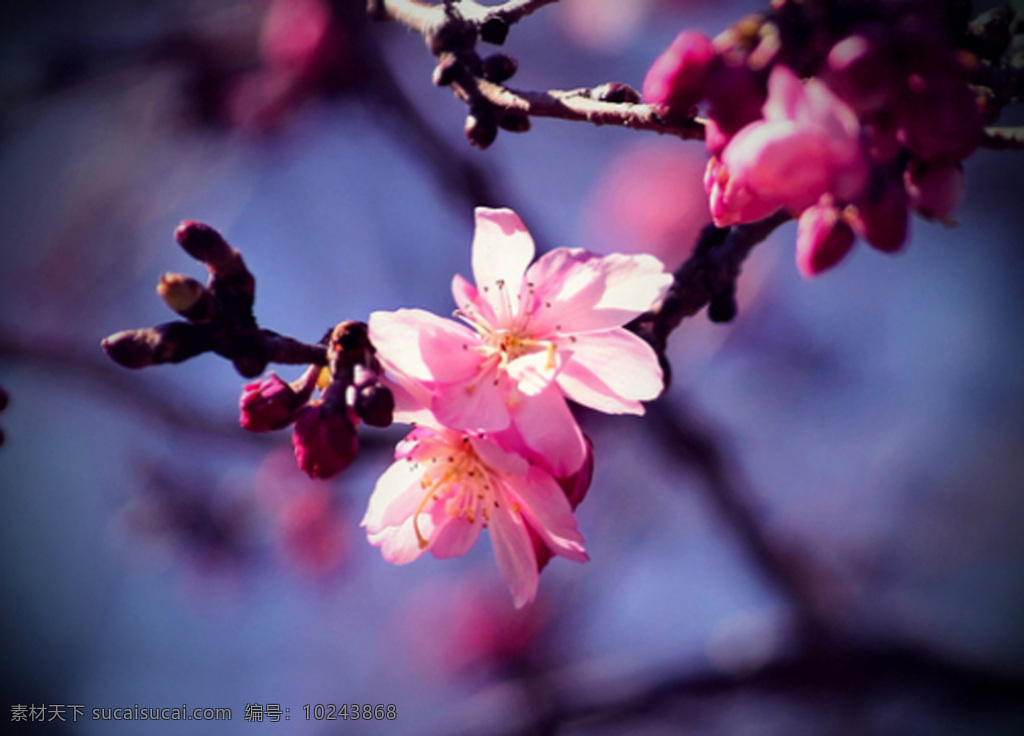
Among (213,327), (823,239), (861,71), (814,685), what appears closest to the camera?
(861,71)

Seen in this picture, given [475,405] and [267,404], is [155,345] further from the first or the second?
[475,405]

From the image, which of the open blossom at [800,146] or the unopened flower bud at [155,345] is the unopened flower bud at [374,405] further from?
the open blossom at [800,146]

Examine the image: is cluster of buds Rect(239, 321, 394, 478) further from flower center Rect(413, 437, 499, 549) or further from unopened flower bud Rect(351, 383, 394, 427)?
flower center Rect(413, 437, 499, 549)

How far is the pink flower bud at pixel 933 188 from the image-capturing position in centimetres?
65

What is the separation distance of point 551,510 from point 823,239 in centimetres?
45

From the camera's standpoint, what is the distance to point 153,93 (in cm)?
331

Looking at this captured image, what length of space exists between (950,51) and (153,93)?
359 cm

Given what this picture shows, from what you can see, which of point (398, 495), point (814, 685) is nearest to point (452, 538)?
point (398, 495)

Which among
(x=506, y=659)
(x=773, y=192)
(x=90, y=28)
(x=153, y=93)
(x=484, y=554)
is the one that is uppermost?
(x=90, y=28)

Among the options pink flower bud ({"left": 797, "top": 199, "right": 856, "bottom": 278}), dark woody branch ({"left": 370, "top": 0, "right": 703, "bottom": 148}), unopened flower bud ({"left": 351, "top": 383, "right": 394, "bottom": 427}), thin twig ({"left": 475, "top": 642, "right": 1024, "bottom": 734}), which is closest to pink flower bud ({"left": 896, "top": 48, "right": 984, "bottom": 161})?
pink flower bud ({"left": 797, "top": 199, "right": 856, "bottom": 278})

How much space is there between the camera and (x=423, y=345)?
852mm

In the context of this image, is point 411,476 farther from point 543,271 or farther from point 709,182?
point 709,182

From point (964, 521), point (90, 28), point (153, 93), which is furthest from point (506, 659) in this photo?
point (90, 28)

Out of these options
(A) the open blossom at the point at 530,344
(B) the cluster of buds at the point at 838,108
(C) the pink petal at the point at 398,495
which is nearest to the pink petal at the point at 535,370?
(A) the open blossom at the point at 530,344
